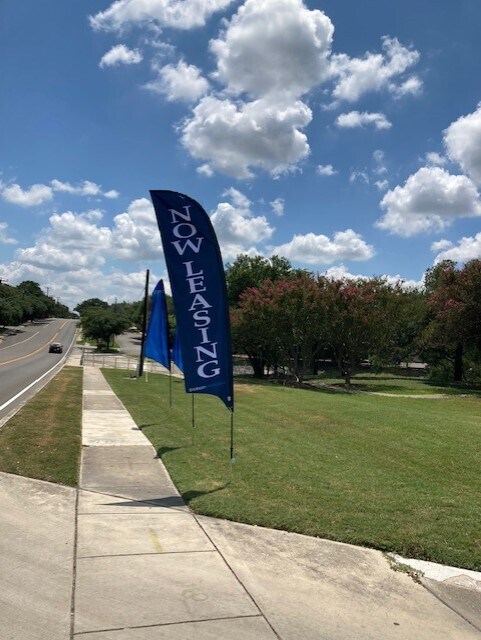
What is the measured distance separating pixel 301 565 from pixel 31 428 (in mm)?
7617

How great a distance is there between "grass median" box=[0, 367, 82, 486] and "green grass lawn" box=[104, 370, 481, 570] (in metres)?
1.51

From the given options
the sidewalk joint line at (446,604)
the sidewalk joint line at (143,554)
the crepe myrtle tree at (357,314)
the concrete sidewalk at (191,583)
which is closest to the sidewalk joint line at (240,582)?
the concrete sidewalk at (191,583)

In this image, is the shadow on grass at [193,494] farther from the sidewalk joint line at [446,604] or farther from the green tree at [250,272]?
the green tree at [250,272]

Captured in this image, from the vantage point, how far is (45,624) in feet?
10.9

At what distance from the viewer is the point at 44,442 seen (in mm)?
8852

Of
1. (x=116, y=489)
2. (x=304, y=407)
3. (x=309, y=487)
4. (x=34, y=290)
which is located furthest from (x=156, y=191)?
(x=34, y=290)

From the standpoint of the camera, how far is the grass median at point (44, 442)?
702 centimetres

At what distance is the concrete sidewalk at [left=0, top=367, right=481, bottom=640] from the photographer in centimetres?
339

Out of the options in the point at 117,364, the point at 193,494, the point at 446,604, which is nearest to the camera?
the point at 446,604

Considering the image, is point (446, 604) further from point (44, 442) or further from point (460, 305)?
point (460, 305)

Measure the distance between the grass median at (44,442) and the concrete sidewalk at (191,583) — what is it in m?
1.07

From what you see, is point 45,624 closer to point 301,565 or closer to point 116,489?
point 301,565

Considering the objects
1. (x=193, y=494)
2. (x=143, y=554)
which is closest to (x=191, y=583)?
(x=143, y=554)

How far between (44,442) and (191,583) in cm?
581
